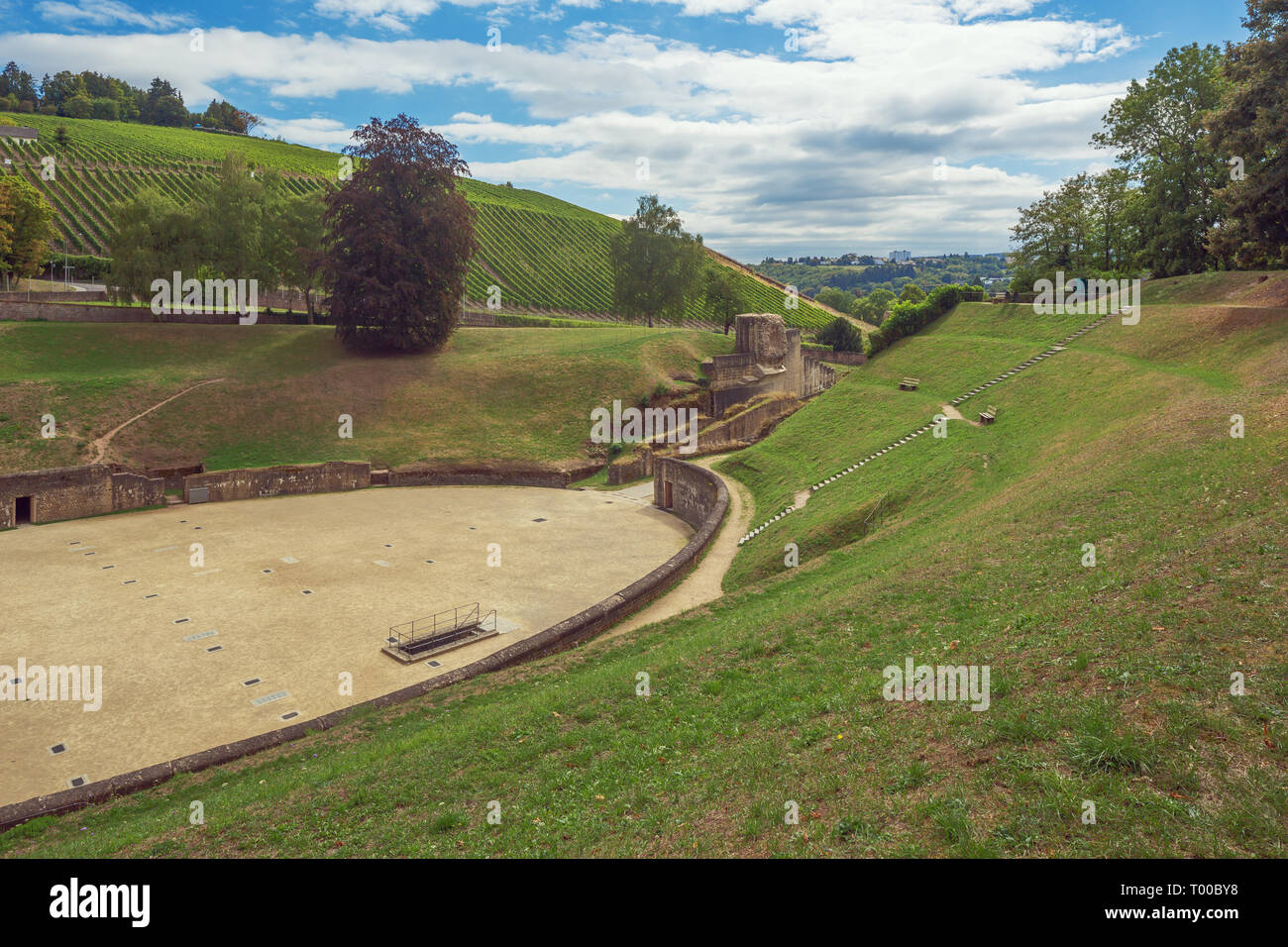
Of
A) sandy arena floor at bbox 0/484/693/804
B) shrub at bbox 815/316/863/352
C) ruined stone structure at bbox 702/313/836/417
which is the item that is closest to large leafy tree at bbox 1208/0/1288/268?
sandy arena floor at bbox 0/484/693/804

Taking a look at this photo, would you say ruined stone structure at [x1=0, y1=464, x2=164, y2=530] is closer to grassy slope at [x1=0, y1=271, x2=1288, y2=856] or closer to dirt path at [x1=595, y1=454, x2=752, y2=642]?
grassy slope at [x1=0, y1=271, x2=1288, y2=856]

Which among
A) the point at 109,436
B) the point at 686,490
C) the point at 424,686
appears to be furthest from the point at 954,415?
the point at 109,436

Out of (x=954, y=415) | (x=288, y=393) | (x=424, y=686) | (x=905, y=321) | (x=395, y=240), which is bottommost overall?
(x=424, y=686)

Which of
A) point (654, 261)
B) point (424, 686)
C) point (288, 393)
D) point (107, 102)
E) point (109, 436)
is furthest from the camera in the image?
point (107, 102)

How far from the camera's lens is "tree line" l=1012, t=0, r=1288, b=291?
23.4 meters

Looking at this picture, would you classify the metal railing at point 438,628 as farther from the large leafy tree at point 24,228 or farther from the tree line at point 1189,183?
the large leafy tree at point 24,228

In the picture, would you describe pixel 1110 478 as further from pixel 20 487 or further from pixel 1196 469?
pixel 20 487

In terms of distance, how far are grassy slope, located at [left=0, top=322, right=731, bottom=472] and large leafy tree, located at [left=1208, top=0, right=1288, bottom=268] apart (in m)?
29.5

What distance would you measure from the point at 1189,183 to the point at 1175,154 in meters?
1.76

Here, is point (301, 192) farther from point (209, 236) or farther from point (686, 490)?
point (686, 490)

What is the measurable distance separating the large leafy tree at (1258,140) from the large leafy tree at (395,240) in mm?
39262

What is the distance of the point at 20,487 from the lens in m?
27.9

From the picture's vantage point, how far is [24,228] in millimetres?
47938

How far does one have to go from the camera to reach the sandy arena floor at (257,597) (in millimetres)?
13562
